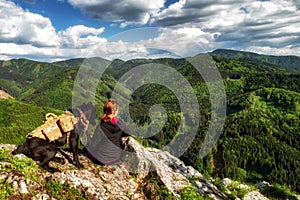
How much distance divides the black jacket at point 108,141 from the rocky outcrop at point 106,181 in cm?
44

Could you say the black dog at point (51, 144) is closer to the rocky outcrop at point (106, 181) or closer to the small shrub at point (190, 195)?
the rocky outcrop at point (106, 181)

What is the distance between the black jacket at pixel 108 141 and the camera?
524 inches

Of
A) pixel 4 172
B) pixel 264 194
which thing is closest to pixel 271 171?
pixel 264 194

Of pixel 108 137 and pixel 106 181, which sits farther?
pixel 108 137

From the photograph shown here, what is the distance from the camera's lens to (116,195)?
1116cm

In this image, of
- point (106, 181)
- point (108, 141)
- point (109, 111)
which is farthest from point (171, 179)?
point (109, 111)

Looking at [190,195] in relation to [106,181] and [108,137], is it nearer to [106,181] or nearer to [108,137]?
[106,181]

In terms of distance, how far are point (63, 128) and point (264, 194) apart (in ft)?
45.0

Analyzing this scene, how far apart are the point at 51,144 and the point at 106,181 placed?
116 inches

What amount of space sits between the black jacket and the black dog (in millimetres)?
870

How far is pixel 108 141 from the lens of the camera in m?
13.3

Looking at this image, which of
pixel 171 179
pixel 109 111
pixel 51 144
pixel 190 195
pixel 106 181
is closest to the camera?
pixel 51 144

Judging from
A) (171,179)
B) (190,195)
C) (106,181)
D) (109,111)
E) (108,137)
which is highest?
(109,111)

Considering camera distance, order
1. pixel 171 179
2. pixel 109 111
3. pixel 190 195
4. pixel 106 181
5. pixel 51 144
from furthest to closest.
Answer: pixel 171 179 < pixel 109 111 < pixel 190 195 < pixel 106 181 < pixel 51 144
